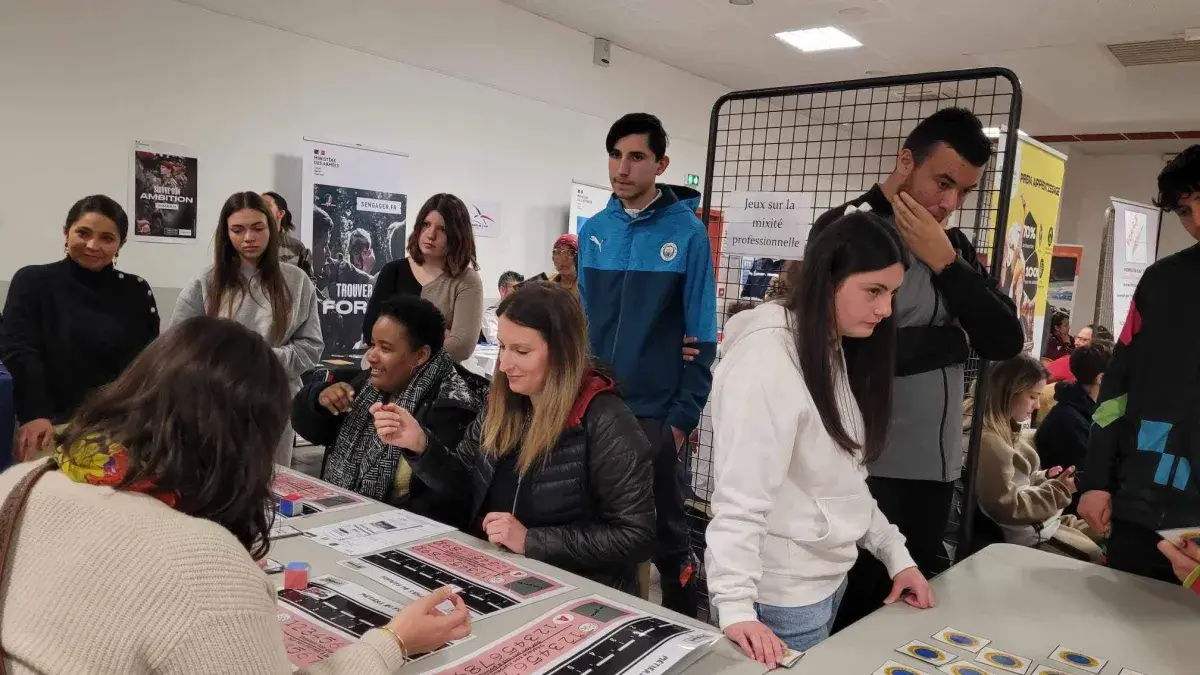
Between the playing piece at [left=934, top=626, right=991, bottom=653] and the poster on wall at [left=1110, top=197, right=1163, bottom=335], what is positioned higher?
the poster on wall at [left=1110, top=197, right=1163, bottom=335]

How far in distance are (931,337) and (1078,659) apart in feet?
2.20

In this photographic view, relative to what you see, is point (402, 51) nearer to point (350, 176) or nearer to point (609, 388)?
point (350, 176)

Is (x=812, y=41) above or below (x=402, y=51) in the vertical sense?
above

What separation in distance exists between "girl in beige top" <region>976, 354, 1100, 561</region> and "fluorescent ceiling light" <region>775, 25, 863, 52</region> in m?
4.06

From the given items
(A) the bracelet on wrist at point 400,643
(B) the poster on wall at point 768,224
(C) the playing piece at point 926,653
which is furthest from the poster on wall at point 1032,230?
(A) the bracelet on wrist at point 400,643

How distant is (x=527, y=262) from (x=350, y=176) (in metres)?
1.82

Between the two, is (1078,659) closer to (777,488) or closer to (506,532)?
(777,488)

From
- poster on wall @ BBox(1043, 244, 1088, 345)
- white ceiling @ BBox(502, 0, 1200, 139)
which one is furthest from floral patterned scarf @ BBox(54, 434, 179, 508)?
poster on wall @ BBox(1043, 244, 1088, 345)

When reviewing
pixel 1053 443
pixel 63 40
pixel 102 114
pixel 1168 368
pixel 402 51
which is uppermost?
pixel 402 51

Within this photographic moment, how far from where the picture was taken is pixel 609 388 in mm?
1813

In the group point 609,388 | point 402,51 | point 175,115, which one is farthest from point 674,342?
point 402,51

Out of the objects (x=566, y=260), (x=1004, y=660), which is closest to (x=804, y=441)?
(x=1004, y=660)

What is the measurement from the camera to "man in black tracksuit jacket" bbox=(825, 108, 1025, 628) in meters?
1.71

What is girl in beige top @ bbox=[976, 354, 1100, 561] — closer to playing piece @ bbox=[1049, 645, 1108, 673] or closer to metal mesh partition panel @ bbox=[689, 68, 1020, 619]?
metal mesh partition panel @ bbox=[689, 68, 1020, 619]
